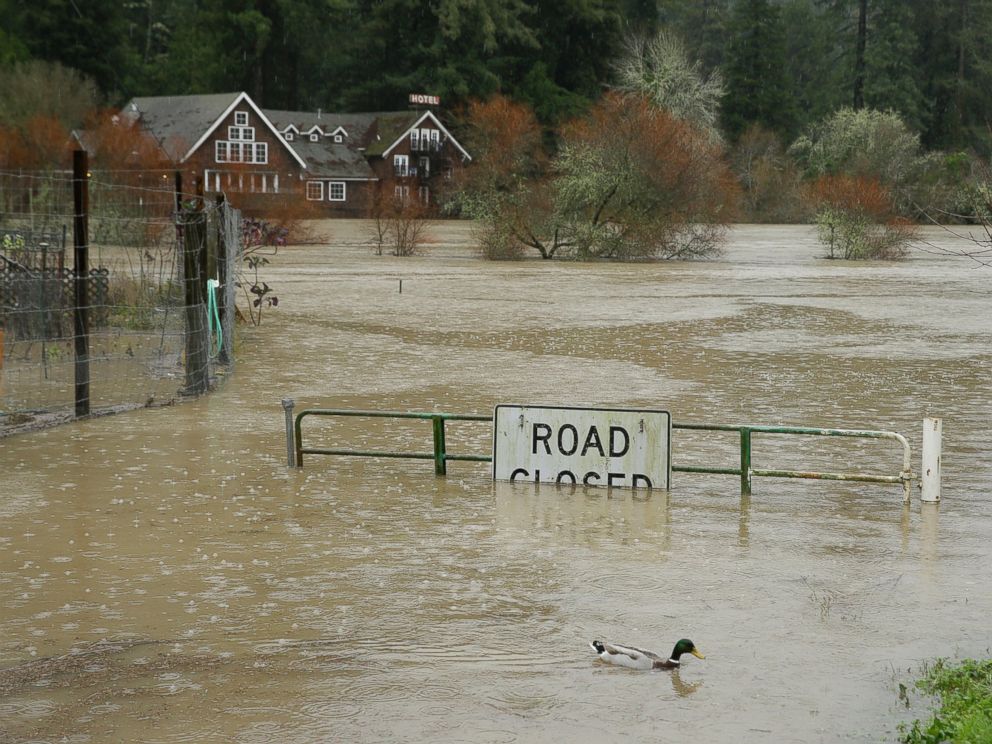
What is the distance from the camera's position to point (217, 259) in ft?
67.2

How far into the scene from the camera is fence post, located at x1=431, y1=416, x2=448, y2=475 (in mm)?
12242

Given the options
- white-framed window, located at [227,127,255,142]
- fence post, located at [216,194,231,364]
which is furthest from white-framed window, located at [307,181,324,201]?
fence post, located at [216,194,231,364]

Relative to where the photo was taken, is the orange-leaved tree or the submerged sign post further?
the orange-leaved tree

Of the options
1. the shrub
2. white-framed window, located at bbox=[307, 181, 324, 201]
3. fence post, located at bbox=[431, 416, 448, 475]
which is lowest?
fence post, located at bbox=[431, 416, 448, 475]

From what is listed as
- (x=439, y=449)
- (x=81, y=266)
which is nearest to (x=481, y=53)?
(x=81, y=266)

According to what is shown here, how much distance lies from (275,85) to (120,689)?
9871 cm

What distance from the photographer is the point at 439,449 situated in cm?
1252

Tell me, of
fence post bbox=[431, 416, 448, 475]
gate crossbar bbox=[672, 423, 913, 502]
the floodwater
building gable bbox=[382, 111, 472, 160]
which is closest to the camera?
the floodwater

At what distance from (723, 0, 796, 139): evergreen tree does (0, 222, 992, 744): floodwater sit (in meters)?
88.2

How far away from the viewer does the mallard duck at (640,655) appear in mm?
7484

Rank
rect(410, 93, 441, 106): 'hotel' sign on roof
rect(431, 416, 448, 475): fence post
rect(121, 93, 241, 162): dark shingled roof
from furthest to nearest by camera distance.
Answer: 1. rect(410, 93, 441, 106): 'hotel' sign on roof
2. rect(121, 93, 241, 162): dark shingled roof
3. rect(431, 416, 448, 475): fence post

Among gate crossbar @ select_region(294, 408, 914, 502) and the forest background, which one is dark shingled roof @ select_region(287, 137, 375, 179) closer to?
the forest background

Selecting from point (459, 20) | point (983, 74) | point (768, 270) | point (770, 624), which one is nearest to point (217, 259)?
point (770, 624)

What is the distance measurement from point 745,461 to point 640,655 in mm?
4633
